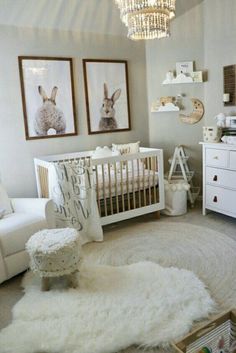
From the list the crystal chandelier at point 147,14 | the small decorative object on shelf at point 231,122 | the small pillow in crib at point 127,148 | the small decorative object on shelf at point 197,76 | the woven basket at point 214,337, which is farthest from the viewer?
the small pillow in crib at point 127,148

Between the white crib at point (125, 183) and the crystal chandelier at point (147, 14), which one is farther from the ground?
the crystal chandelier at point (147, 14)

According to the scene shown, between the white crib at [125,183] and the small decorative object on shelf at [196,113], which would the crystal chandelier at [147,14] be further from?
the small decorative object on shelf at [196,113]

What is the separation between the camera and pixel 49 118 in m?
3.83

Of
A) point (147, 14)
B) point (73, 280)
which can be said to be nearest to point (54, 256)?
point (73, 280)

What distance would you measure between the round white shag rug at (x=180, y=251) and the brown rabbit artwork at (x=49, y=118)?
Answer: 1.45 meters

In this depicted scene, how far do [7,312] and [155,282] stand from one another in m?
1.05

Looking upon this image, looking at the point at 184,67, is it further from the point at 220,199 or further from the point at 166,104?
the point at 220,199

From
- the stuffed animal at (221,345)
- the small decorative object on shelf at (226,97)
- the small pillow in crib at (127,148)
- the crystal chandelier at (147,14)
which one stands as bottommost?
the stuffed animal at (221,345)

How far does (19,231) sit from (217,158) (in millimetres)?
2200

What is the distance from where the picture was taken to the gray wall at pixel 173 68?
12.8 ft

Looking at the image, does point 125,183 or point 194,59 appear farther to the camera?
point 194,59

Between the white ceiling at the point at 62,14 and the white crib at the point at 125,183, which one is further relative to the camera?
the white crib at the point at 125,183

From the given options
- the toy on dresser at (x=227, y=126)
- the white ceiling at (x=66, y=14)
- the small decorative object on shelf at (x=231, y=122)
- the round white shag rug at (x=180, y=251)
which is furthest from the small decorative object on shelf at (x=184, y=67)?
the round white shag rug at (x=180, y=251)

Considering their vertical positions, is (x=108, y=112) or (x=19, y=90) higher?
(x=19, y=90)
